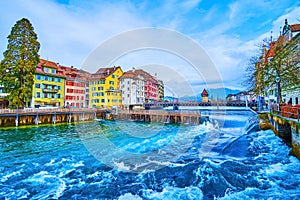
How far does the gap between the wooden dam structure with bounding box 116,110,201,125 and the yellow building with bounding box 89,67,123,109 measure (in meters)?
13.0

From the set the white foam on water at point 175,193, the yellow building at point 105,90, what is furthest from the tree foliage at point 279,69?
the yellow building at point 105,90

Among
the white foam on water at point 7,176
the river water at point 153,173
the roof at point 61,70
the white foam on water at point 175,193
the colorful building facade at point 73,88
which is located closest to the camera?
the white foam on water at point 175,193

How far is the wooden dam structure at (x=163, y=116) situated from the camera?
34381mm

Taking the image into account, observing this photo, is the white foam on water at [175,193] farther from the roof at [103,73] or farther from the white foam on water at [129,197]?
the roof at [103,73]

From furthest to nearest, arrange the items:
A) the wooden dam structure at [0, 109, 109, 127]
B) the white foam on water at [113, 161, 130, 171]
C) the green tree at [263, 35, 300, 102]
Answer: the wooden dam structure at [0, 109, 109, 127] → the green tree at [263, 35, 300, 102] → the white foam on water at [113, 161, 130, 171]

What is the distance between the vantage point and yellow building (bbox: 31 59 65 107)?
4166 cm

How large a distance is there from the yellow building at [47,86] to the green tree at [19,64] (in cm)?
888

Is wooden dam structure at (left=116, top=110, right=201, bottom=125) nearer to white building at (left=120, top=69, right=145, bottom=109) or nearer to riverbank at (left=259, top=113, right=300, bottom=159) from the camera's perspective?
riverbank at (left=259, top=113, right=300, bottom=159)

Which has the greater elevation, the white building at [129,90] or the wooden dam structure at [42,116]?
the white building at [129,90]

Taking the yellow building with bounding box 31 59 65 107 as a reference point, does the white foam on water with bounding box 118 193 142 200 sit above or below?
below

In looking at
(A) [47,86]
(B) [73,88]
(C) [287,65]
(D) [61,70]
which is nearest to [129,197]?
(C) [287,65]

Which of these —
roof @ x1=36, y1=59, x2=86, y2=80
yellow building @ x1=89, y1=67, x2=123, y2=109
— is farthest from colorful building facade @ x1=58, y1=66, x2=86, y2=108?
yellow building @ x1=89, y1=67, x2=123, y2=109

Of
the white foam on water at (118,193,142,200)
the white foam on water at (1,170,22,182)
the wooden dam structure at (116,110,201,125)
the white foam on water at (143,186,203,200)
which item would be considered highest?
the wooden dam structure at (116,110,201,125)

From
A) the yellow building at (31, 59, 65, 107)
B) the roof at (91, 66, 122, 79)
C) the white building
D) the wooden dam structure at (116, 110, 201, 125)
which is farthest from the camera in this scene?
the white building
